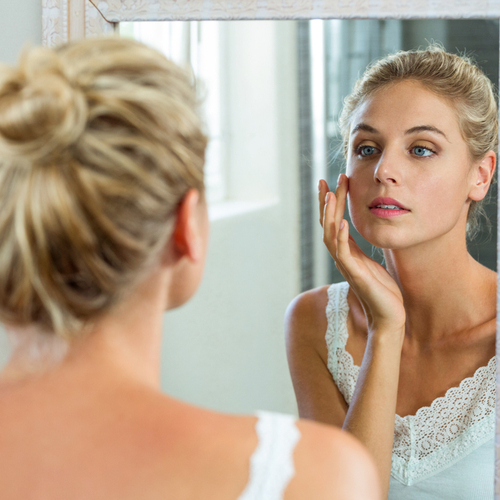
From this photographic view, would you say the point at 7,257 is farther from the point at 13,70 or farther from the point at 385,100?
the point at 385,100

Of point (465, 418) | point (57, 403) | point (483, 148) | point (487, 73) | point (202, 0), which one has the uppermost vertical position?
point (202, 0)

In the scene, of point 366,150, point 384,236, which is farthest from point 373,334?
point 366,150

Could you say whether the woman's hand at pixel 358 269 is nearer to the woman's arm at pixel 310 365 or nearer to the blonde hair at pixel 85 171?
the woman's arm at pixel 310 365

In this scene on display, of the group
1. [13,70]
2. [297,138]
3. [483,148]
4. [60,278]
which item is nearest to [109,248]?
[60,278]

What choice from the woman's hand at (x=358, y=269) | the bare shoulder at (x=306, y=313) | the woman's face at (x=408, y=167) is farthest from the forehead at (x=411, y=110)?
the bare shoulder at (x=306, y=313)

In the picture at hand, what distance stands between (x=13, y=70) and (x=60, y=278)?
17 centimetres

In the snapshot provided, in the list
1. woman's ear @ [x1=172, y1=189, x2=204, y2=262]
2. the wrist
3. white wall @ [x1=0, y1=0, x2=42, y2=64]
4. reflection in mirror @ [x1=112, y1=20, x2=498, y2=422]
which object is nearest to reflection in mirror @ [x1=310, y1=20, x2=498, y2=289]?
reflection in mirror @ [x1=112, y1=20, x2=498, y2=422]

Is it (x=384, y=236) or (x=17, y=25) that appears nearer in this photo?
(x=384, y=236)

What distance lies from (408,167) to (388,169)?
26mm

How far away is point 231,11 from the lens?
0.82 metres

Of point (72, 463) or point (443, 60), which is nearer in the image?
point (72, 463)

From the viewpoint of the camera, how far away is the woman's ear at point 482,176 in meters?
0.78

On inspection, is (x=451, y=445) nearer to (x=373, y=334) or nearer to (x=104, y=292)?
(x=373, y=334)

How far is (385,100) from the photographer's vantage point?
0.79m
